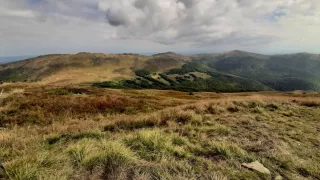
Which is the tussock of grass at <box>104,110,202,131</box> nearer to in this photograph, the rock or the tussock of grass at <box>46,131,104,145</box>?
the tussock of grass at <box>46,131,104,145</box>

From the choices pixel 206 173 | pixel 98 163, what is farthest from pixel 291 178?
pixel 98 163

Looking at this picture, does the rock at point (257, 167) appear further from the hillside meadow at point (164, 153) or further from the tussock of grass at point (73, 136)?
the tussock of grass at point (73, 136)

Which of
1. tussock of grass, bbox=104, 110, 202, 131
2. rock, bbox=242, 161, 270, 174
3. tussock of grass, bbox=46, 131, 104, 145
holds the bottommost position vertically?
tussock of grass, bbox=104, 110, 202, 131

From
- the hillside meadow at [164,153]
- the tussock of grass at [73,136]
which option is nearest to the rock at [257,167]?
the hillside meadow at [164,153]

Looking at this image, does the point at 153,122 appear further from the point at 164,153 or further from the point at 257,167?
the point at 257,167

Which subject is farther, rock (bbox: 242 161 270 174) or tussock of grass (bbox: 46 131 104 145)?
tussock of grass (bbox: 46 131 104 145)

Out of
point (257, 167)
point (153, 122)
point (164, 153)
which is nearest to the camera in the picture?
point (257, 167)

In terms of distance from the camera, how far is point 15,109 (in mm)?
15719

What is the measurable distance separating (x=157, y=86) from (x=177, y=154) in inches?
7403

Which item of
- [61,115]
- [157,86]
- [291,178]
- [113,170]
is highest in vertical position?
[113,170]

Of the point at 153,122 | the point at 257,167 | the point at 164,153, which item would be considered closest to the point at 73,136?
the point at 164,153

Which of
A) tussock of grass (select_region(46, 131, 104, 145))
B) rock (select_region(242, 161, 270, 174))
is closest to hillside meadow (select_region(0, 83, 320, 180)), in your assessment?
tussock of grass (select_region(46, 131, 104, 145))

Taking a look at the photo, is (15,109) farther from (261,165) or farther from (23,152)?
(261,165)

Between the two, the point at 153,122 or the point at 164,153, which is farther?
the point at 153,122
